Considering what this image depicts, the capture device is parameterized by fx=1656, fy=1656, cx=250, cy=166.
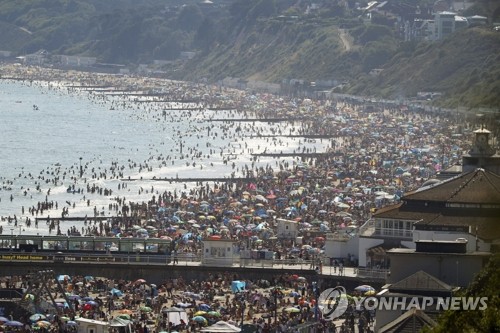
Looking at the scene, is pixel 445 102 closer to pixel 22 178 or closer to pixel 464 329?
pixel 22 178

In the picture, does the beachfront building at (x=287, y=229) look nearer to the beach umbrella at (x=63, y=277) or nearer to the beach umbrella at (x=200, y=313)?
the beach umbrella at (x=63, y=277)

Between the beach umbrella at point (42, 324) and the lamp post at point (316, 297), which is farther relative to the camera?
the beach umbrella at point (42, 324)

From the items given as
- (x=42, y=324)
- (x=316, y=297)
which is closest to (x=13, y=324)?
(x=42, y=324)

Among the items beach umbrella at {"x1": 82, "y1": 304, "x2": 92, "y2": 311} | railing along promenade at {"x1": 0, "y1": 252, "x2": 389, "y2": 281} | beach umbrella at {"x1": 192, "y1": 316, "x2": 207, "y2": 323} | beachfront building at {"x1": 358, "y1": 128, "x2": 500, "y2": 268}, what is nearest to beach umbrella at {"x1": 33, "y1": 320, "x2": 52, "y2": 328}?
beach umbrella at {"x1": 82, "y1": 304, "x2": 92, "y2": 311}

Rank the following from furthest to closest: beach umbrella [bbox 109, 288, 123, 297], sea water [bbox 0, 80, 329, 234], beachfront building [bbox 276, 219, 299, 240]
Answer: sea water [bbox 0, 80, 329, 234] → beachfront building [bbox 276, 219, 299, 240] → beach umbrella [bbox 109, 288, 123, 297]

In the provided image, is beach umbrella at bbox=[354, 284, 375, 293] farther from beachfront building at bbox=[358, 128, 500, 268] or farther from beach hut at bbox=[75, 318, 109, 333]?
beach hut at bbox=[75, 318, 109, 333]

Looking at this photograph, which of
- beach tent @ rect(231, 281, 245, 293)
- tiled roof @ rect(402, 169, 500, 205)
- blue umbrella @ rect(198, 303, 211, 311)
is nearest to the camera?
tiled roof @ rect(402, 169, 500, 205)

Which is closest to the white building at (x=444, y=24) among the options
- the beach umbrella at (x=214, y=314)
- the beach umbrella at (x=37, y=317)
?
the beach umbrella at (x=214, y=314)
